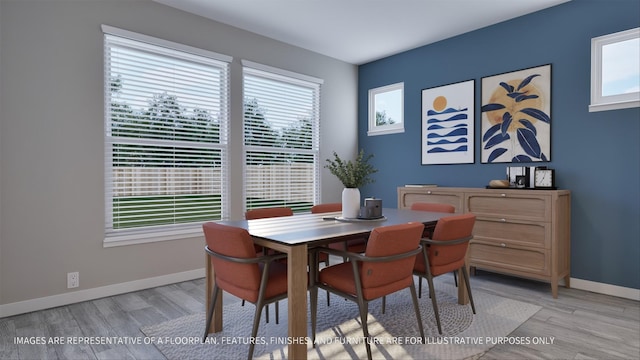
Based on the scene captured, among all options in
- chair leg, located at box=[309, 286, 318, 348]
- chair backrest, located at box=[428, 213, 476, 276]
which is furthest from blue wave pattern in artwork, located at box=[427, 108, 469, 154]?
chair leg, located at box=[309, 286, 318, 348]

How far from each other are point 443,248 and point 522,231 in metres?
1.38

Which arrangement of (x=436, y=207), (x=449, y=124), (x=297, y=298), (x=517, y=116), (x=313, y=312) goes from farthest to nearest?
(x=449, y=124) < (x=517, y=116) < (x=436, y=207) < (x=313, y=312) < (x=297, y=298)

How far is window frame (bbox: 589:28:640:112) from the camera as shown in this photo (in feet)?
10.6

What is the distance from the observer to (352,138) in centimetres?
573

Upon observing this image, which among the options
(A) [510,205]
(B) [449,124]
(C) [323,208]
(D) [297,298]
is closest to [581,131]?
(A) [510,205]

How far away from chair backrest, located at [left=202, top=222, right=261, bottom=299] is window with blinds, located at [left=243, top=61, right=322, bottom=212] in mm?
2206

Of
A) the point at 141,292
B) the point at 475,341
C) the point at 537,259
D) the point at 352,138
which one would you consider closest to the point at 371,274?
the point at 475,341

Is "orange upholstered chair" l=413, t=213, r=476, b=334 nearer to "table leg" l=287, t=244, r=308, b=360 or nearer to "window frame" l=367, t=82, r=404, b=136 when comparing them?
"table leg" l=287, t=244, r=308, b=360

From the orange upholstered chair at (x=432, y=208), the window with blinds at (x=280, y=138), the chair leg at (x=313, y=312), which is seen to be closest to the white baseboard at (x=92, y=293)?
the window with blinds at (x=280, y=138)

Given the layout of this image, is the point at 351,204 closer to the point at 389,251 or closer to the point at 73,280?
the point at 389,251

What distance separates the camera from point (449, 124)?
4574 millimetres

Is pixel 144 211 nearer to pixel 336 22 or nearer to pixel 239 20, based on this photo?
pixel 239 20

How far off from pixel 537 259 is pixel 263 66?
147 inches

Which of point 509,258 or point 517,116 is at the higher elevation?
point 517,116
